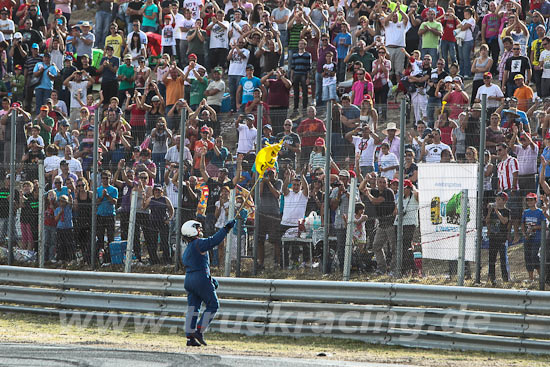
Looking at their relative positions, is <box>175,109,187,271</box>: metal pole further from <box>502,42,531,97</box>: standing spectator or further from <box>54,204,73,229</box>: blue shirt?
<box>502,42,531,97</box>: standing spectator

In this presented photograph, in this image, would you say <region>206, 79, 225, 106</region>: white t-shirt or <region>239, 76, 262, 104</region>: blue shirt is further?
<region>206, 79, 225, 106</region>: white t-shirt

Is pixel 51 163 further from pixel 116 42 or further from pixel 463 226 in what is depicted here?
pixel 463 226

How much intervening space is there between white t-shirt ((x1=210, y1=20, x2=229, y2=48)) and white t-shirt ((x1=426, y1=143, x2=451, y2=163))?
26.3 feet

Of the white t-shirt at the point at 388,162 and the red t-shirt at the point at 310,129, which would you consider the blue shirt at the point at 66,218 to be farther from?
the white t-shirt at the point at 388,162

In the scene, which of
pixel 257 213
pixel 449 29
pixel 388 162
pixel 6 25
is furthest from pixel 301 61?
pixel 6 25

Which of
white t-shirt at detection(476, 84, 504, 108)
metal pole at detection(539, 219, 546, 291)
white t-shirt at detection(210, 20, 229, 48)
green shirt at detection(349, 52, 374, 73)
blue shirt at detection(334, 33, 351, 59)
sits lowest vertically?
metal pole at detection(539, 219, 546, 291)

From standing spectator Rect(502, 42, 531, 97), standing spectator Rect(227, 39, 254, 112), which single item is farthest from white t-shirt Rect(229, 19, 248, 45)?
standing spectator Rect(502, 42, 531, 97)

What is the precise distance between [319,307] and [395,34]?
1003cm

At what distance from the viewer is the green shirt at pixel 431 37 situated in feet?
69.2

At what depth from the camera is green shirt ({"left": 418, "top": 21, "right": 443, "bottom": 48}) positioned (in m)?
21.1

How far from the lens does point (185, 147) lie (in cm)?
1689

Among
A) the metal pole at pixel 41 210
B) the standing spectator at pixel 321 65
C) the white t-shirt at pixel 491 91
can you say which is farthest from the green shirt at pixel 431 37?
the metal pole at pixel 41 210

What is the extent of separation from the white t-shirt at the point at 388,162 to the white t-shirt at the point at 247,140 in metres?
2.14

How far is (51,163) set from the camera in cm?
1888
